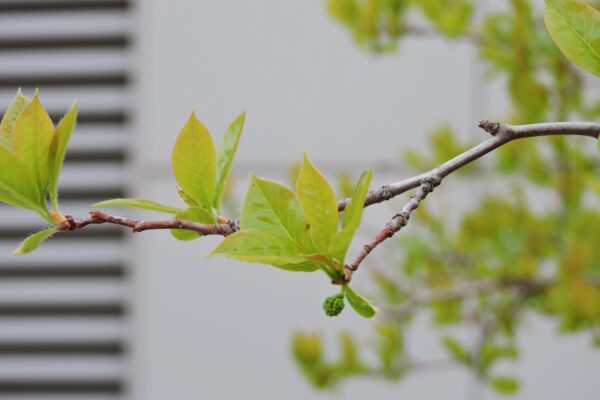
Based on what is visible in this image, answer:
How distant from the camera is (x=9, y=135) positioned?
1.04 ft

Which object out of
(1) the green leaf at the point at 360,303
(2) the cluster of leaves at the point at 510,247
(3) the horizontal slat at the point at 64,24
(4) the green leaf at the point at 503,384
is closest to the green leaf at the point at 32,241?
(1) the green leaf at the point at 360,303

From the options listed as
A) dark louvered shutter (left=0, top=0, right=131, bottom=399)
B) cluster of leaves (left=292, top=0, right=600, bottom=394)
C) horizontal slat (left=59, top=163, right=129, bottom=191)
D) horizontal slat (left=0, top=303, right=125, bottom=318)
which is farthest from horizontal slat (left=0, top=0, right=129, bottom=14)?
cluster of leaves (left=292, top=0, right=600, bottom=394)

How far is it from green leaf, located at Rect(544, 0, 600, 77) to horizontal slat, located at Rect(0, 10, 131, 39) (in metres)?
1.74

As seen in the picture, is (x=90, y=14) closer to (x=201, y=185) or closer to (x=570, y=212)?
(x=570, y=212)

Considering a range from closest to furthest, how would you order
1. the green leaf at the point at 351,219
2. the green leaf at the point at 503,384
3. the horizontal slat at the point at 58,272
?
the green leaf at the point at 351,219 < the green leaf at the point at 503,384 < the horizontal slat at the point at 58,272

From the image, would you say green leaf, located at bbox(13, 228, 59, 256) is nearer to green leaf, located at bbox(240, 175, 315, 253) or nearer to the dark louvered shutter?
green leaf, located at bbox(240, 175, 315, 253)

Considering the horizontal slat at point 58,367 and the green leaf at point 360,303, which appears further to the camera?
the horizontal slat at point 58,367

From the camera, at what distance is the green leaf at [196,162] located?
31cm

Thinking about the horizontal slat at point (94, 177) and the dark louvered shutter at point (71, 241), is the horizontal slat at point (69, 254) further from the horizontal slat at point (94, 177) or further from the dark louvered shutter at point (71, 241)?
the horizontal slat at point (94, 177)

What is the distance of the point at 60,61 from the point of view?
6.62 feet

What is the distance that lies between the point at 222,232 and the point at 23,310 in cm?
187

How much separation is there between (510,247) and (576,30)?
75 cm

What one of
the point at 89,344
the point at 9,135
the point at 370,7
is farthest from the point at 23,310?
the point at 9,135

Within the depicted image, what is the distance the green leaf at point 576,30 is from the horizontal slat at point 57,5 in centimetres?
176
